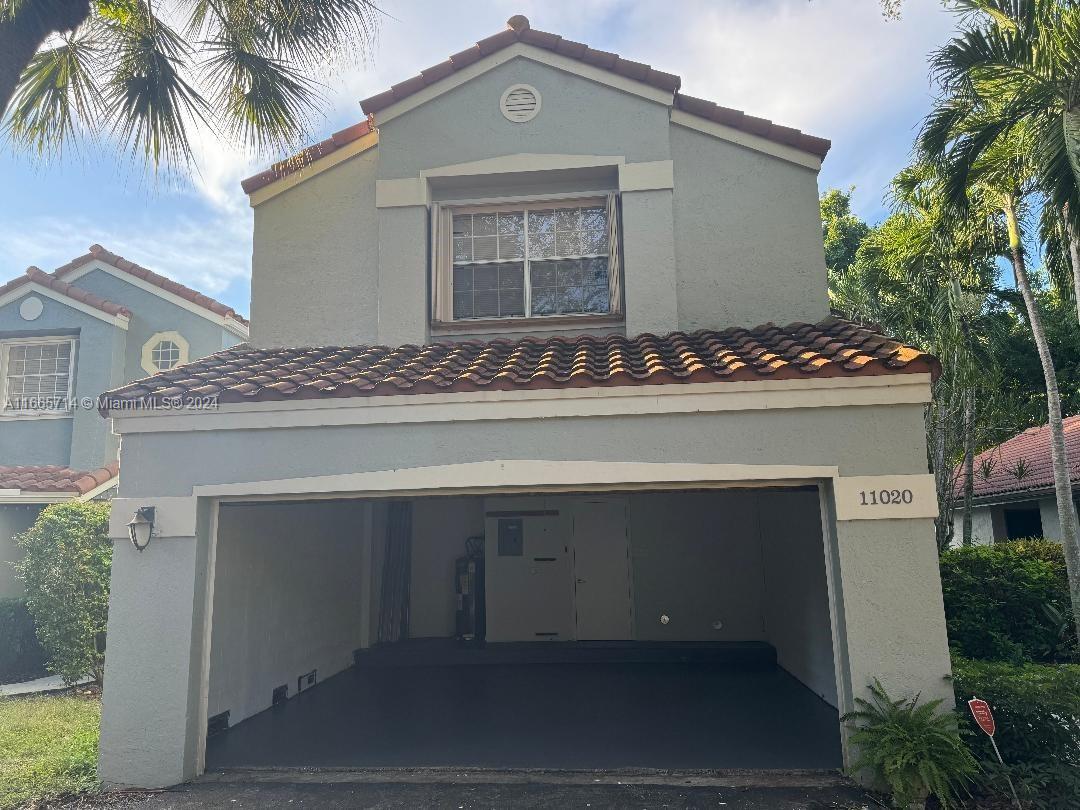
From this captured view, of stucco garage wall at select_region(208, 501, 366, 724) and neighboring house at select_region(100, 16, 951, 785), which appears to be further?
stucco garage wall at select_region(208, 501, 366, 724)

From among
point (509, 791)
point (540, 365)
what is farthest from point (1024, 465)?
point (509, 791)

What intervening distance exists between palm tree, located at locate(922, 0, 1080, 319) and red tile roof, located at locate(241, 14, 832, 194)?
2178 mm

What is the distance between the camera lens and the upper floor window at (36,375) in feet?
47.2

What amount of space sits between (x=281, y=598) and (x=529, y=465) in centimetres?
464

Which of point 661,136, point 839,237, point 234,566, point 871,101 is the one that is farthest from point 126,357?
point 839,237

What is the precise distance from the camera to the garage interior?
7.39 meters

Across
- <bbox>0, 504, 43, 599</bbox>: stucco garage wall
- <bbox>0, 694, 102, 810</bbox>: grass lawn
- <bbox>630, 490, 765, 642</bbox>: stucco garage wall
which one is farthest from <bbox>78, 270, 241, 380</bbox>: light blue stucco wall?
<bbox>630, 490, 765, 642</bbox>: stucco garage wall

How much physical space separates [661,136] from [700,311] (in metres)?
2.20

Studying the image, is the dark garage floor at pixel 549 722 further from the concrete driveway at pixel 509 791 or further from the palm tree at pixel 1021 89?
the palm tree at pixel 1021 89

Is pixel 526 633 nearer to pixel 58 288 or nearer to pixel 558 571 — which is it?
pixel 558 571

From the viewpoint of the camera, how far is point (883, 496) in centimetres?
609

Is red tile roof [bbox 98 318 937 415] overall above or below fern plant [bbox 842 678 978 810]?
above

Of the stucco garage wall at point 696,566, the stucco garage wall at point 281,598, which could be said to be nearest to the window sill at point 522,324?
the stucco garage wall at point 281,598

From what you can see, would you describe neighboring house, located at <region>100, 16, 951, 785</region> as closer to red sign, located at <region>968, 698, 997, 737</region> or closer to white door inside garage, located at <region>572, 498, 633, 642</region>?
white door inside garage, located at <region>572, 498, 633, 642</region>
